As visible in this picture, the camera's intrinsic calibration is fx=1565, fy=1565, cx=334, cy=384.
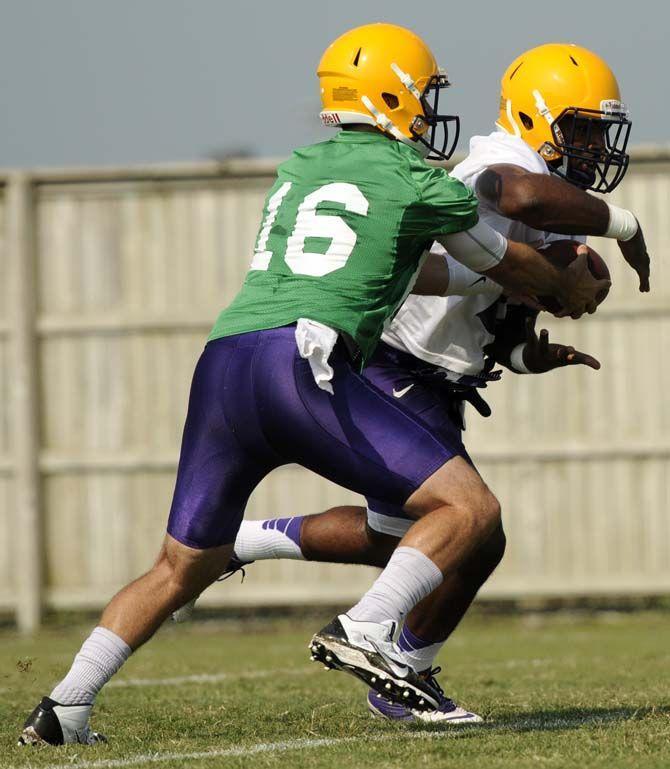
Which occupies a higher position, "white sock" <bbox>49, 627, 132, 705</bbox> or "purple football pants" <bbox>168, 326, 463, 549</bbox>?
"purple football pants" <bbox>168, 326, 463, 549</bbox>

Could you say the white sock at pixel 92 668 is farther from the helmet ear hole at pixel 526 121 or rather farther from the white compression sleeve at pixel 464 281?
the helmet ear hole at pixel 526 121

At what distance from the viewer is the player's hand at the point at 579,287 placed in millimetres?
4988

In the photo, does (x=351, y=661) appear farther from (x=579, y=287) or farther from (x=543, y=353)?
(x=543, y=353)

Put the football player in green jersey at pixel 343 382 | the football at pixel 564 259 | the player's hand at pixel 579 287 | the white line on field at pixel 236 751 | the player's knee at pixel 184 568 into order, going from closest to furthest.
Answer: the white line on field at pixel 236 751 < the football player in green jersey at pixel 343 382 < the player's knee at pixel 184 568 < the player's hand at pixel 579 287 < the football at pixel 564 259

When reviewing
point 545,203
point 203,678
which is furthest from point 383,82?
point 203,678

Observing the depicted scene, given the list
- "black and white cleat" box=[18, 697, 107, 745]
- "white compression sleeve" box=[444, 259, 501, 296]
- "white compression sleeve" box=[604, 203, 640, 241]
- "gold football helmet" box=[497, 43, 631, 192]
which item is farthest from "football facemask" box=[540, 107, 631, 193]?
"black and white cleat" box=[18, 697, 107, 745]

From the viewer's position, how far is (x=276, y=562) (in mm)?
10906

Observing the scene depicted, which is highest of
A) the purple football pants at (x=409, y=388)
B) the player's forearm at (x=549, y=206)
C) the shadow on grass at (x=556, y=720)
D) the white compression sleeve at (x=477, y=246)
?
the player's forearm at (x=549, y=206)

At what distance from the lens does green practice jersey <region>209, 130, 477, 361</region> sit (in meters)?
4.53

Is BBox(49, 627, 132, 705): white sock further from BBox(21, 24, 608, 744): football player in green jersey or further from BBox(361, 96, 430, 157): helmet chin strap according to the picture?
BBox(361, 96, 430, 157): helmet chin strap

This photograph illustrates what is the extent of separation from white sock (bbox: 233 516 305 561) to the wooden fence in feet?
15.9

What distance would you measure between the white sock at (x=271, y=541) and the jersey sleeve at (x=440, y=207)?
1.55m

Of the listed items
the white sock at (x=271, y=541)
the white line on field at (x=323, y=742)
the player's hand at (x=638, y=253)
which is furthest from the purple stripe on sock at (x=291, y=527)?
the player's hand at (x=638, y=253)

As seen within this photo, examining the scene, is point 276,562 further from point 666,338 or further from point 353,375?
point 353,375
